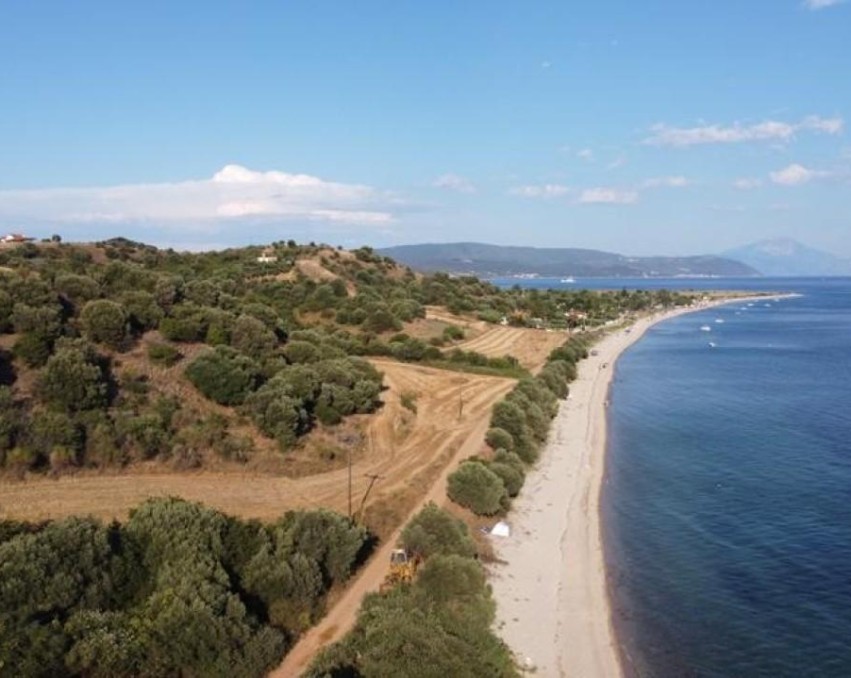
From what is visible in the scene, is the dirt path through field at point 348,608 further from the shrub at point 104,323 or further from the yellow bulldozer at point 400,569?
the shrub at point 104,323

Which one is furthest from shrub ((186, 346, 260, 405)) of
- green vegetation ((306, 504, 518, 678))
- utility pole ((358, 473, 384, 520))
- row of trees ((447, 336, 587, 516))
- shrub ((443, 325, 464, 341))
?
shrub ((443, 325, 464, 341))

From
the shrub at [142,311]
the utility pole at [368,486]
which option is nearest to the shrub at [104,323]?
the shrub at [142,311]

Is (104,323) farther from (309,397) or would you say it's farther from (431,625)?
(431,625)

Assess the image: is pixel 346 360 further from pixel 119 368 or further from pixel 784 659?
pixel 784 659

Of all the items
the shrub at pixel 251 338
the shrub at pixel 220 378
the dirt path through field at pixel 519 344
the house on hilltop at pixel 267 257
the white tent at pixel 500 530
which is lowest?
the white tent at pixel 500 530

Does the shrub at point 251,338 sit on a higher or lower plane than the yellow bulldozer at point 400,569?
higher
